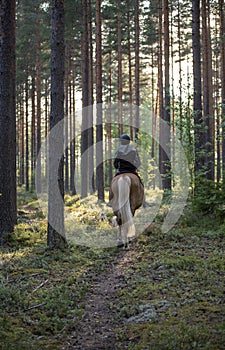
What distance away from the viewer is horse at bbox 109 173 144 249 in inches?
412

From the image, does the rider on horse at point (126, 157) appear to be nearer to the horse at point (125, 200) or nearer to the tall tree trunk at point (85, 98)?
the horse at point (125, 200)

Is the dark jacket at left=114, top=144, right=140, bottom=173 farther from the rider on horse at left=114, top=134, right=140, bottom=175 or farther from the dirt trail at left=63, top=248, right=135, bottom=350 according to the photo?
the dirt trail at left=63, top=248, right=135, bottom=350

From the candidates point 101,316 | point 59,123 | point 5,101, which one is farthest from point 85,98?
point 101,316

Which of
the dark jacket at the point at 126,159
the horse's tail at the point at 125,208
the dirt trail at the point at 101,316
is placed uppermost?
the dark jacket at the point at 126,159

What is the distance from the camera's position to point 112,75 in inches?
1656

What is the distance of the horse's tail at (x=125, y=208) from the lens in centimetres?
1046

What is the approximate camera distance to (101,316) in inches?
226

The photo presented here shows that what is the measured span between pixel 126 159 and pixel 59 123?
2031 millimetres

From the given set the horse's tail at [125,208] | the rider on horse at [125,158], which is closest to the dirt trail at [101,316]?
the horse's tail at [125,208]

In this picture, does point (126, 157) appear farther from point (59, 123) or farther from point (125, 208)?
point (59, 123)

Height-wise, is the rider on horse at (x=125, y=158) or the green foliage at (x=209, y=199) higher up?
the rider on horse at (x=125, y=158)

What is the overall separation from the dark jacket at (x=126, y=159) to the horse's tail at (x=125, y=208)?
451mm

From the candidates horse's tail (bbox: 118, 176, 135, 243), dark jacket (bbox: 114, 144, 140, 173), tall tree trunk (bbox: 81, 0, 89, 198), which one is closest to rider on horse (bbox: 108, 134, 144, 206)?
dark jacket (bbox: 114, 144, 140, 173)

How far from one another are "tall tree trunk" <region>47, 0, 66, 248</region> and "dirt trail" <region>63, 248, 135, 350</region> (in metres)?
2.15
